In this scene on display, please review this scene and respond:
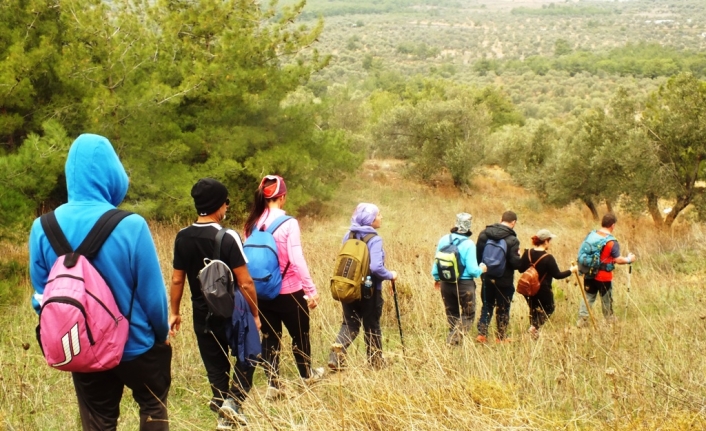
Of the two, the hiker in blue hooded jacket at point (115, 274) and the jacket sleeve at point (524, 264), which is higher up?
the hiker in blue hooded jacket at point (115, 274)

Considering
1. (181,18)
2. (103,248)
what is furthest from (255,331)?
(181,18)

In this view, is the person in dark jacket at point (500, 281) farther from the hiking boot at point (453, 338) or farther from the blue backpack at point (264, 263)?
the blue backpack at point (264, 263)

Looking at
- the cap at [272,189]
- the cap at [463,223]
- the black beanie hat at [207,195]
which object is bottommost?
the cap at [463,223]

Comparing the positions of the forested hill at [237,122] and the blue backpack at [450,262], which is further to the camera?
the forested hill at [237,122]

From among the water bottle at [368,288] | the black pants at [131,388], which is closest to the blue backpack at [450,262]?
the water bottle at [368,288]

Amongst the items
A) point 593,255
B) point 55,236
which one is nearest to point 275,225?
point 55,236

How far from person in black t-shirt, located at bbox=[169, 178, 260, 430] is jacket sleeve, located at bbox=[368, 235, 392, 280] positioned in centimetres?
120

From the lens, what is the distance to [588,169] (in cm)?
1953

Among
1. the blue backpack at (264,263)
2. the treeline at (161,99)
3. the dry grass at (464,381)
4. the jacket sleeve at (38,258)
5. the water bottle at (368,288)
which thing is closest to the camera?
the jacket sleeve at (38,258)

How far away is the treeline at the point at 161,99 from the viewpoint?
9.02 meters

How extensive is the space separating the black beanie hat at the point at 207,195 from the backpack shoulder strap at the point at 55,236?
96cm

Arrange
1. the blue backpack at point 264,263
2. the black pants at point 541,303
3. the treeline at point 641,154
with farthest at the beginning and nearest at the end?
the treeline at point 641,154, the black pants at point 541,303, the blue backpack at point 264,263

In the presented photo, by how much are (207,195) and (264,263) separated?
63 centimetres

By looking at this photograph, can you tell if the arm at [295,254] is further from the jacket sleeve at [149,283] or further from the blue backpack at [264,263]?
the jacket sleeve at [149,283]
